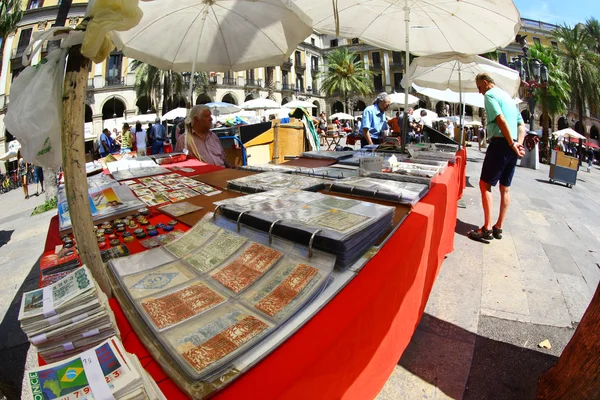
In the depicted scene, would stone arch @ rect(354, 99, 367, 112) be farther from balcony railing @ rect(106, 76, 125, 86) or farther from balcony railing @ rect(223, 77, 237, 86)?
balcony railing @ rect(106, 76, 125, 86)

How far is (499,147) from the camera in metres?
3.40

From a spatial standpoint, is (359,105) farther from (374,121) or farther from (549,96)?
(374,121)

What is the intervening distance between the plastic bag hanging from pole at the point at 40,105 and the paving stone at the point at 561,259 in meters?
3.74

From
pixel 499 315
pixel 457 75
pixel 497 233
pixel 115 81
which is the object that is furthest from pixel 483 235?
pixel 115 81

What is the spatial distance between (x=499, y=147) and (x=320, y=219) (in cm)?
311

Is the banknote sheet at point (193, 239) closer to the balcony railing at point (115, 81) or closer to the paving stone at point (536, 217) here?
the paving stone at point (536, 217)

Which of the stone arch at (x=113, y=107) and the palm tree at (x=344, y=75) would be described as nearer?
the stone arch at (x=113, y=107)

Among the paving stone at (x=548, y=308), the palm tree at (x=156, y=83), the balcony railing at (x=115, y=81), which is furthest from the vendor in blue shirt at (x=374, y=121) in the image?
the balcony railing at (x=115, y=81)

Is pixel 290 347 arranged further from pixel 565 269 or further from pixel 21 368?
pixel 565 269

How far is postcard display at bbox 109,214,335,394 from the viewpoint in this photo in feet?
2.40

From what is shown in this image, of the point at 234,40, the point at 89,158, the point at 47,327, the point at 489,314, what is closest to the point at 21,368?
the point at 47,327

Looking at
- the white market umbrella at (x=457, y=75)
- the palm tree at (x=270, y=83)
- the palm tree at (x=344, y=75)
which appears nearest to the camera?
the white market umbrella at (x=457, y=75)

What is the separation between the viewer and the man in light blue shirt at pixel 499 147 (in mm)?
3254

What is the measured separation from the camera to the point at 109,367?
591 mm
